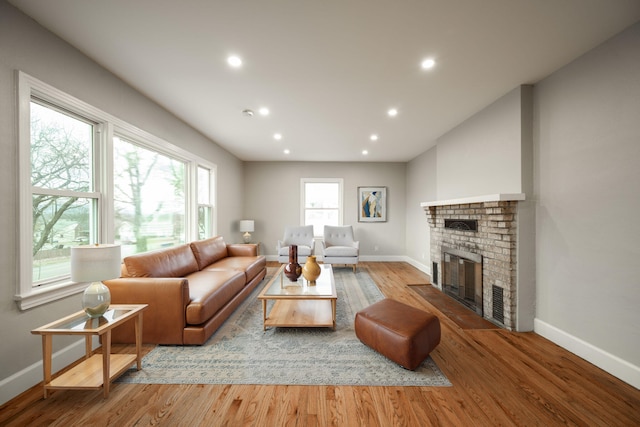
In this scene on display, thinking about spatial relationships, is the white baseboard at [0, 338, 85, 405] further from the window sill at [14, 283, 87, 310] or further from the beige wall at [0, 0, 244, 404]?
the window sill at [14, 283, 87, 310]

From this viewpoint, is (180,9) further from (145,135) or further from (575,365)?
(575,365)

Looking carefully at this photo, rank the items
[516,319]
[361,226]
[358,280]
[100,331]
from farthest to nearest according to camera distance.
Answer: [361,226] → [358,280] → [516,319] → [100,331]

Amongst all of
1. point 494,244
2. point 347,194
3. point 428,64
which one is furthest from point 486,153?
point 347,194

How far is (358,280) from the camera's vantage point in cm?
439

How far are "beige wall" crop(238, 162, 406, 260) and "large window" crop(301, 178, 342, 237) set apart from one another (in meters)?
0.21

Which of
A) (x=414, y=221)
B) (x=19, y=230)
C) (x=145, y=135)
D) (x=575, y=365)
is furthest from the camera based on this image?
(x=414, y=221)

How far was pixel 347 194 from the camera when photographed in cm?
619

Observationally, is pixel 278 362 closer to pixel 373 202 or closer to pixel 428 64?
pixel 428 64

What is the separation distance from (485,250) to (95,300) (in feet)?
12.2

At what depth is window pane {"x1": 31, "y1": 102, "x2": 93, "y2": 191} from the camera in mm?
1863

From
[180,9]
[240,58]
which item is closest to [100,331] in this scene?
[180,9]

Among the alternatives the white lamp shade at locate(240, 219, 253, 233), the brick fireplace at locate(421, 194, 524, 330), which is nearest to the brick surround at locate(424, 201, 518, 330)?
the brick fireplace at locate(421, 194, 524, 330)

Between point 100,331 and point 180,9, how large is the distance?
2131mm

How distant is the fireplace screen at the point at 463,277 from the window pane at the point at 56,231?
165 inches
